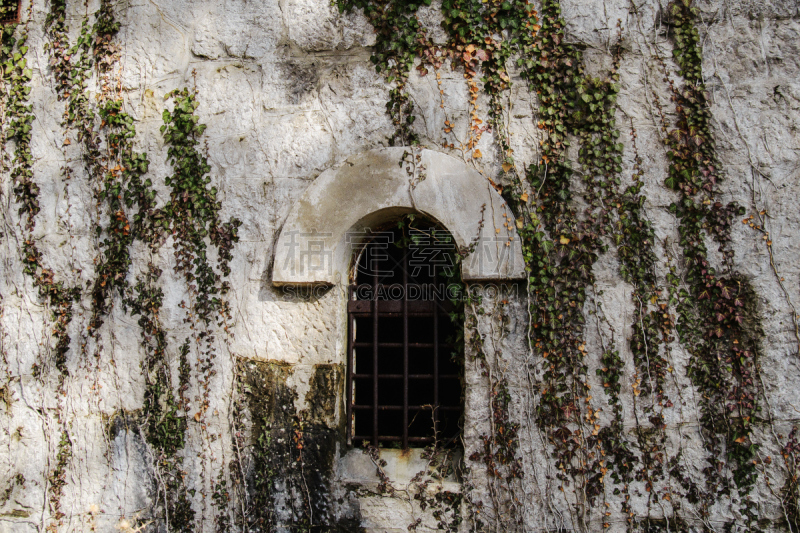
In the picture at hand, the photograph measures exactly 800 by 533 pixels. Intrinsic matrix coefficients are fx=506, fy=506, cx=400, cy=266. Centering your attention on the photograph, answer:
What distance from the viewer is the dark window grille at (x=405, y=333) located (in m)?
2.73

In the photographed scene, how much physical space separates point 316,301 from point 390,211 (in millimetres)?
633

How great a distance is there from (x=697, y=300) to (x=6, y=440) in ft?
12.6

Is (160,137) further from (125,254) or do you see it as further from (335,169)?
(335,169)

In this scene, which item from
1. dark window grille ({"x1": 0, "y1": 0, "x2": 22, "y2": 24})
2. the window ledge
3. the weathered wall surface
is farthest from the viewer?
dark window grille ({"x1": 0, "y1": 0, "x2": 22, "y2": 24})

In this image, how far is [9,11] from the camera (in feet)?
10.1

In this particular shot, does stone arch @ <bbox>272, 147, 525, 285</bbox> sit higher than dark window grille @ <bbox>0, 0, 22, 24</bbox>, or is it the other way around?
dark window grille @ <bbox>0, 0, 22, 24</bbox>

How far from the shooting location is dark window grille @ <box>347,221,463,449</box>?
2.73 meters

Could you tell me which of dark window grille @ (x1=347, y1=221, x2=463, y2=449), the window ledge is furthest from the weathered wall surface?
dark window grille @ (x1=347, y1=221, x2=463, y2=449)

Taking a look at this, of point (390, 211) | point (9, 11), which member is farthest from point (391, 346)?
point (9, 11)

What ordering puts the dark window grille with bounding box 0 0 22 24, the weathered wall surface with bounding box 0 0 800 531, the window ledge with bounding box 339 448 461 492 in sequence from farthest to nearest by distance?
the dark window grille with bounding box 0 0 22 24
the window ledge with bounding box 339 448 461 492
the weathered wall surface with bounding box 0 0 800 531

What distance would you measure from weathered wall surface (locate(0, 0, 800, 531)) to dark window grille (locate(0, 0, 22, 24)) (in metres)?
0.17

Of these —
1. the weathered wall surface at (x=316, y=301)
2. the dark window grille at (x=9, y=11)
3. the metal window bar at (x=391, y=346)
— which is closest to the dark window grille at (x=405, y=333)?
the metal window bar at (x=391, y=346)

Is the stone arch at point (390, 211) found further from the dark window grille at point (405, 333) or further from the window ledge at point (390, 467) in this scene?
the window ledge at point (390, 467)

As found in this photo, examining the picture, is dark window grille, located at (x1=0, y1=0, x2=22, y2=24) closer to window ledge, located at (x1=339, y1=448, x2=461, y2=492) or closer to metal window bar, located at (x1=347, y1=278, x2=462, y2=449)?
metal window bar, located at (x1=347, y1=278, x2=462, y2=449)
